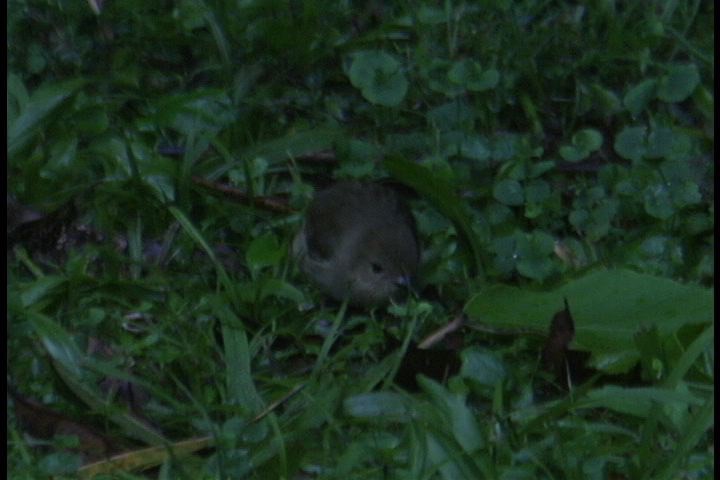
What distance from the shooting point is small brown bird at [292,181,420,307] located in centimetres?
502

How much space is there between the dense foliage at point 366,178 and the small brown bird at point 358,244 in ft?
0.22

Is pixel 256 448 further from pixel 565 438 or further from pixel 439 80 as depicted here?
pixel 439 80

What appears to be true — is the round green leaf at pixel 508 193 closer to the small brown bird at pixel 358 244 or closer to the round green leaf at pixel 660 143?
the small brown bird at pixel 358 244

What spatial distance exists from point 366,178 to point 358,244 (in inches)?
10.8

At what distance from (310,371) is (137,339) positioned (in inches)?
19.4

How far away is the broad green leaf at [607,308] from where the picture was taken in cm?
442

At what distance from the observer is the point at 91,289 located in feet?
16.0

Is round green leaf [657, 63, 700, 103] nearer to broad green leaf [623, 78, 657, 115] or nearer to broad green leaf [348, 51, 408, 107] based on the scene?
broad green leaf [623, 78, 657, 115]

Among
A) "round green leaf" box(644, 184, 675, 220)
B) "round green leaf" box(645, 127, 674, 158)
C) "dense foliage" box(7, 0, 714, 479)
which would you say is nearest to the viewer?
"dense foliage" box(7, 0, 714, 479)

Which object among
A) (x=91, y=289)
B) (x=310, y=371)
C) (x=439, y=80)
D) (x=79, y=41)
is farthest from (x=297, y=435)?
(x=79, y=41)

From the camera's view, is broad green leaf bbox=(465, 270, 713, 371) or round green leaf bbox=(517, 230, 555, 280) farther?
round green leaf bbox=(517, 230, 555, 280)

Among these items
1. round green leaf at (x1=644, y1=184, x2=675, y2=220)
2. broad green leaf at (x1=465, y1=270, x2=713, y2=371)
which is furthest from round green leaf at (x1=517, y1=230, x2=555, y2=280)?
round green leaf at (x1=644, y1=184, x2=675, y2=220)

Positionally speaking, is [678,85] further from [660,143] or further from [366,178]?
[366,178]

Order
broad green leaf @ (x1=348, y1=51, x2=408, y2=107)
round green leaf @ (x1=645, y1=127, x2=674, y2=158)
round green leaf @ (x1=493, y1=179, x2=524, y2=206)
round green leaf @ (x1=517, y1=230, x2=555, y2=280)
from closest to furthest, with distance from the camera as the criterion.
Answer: round green leaf @ (x1=517, y1=230, x2=555, y2=280)
round green leaf @ (x1=493, y1=179, x2=524, y2=206)
round green leaf @ (x1=645, y1=127, x2=674, y2=158)
broad green leaf @ (x1=348, y1=51, x2=408, y2=107)
